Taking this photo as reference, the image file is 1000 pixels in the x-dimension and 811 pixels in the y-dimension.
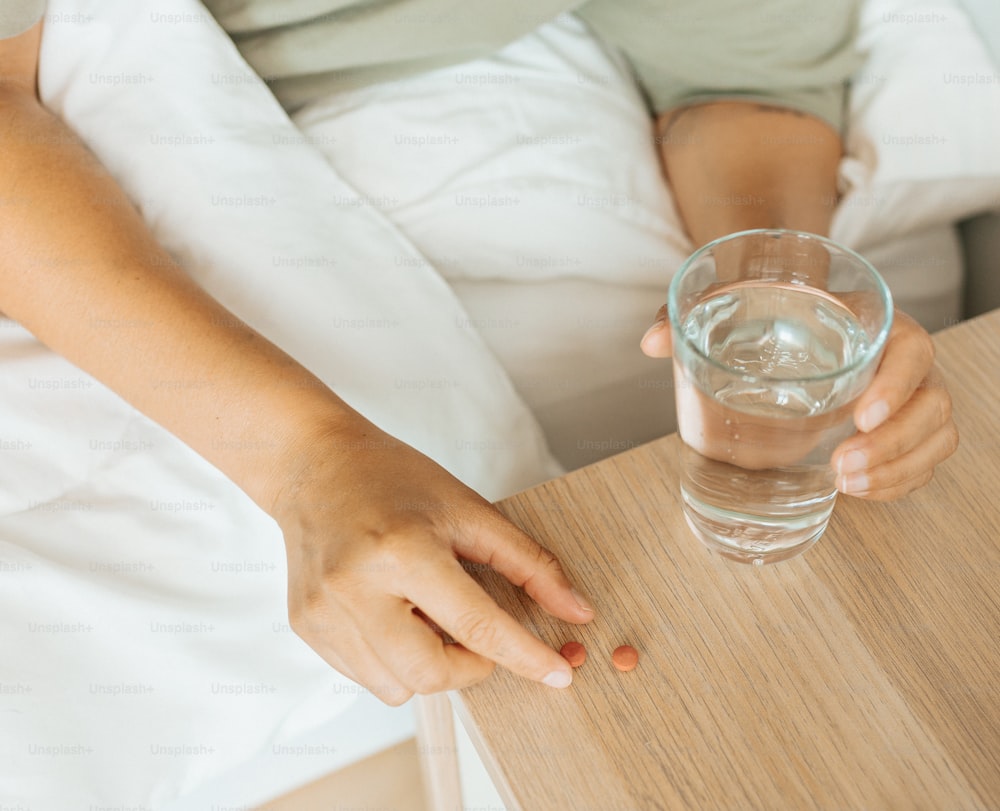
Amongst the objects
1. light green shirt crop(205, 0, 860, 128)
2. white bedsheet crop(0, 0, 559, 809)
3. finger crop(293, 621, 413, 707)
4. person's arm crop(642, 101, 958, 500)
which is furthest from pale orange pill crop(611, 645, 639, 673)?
light green shirt crop(205, 0, 860, 128)

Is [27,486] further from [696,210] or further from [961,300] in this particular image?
[961,300]

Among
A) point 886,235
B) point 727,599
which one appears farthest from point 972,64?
point 727,599

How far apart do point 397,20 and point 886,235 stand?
54 cm

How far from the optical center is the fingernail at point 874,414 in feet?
1.46

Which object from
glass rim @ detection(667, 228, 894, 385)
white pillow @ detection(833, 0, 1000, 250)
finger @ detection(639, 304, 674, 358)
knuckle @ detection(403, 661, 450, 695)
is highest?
glass rim @ detection(667, 228, 894, 385)

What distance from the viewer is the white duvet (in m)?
0.60

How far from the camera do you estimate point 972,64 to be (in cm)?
85

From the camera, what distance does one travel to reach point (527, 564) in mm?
481

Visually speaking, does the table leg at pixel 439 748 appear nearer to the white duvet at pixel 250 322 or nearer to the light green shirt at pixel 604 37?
the white duvet at pixel 250 322

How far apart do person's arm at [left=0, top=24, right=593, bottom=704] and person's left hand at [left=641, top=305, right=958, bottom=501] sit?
16cm

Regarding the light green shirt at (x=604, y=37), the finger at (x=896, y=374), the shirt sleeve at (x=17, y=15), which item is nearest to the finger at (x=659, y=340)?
the finger at (x=896, y=374)

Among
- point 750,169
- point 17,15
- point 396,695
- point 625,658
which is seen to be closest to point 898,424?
point 625,658

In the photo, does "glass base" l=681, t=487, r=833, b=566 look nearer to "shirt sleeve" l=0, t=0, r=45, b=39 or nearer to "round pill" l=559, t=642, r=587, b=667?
"round pill" l=559, t=642, r=587, b=667

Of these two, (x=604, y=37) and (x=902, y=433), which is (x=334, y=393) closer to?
(x=902, y=433)
